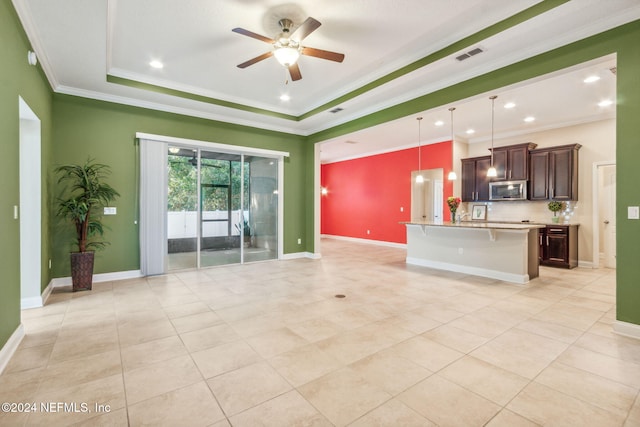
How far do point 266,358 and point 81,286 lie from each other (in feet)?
12.0

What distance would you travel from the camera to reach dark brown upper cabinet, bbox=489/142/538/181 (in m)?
6.85

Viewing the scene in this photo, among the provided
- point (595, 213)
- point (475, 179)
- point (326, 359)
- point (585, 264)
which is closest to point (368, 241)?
point (475, 179)

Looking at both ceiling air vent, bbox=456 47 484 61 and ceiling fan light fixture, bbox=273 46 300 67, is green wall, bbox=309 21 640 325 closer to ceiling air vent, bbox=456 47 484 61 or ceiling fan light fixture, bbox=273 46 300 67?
ceiling air vent, bbox=456 47 484 61

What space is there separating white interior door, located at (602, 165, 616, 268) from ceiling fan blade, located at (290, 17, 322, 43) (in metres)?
7.03

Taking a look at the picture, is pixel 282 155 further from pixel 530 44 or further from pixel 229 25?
pixel 530 44

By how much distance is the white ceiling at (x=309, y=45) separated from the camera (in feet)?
9.81

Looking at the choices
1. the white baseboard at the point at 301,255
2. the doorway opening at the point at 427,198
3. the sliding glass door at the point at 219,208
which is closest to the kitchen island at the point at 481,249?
the white baseboard at the point at 301,255

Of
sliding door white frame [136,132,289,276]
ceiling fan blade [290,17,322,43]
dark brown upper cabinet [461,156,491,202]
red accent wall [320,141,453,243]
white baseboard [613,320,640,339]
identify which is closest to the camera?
ceiling fan blade [290,17,322,43]

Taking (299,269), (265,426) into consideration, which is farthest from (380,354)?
(299,269)

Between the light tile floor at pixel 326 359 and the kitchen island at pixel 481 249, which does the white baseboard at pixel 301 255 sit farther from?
the light tile floor at pixel 326 359

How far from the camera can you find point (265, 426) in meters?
1.69

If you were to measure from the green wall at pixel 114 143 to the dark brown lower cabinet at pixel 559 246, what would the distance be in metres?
7.22

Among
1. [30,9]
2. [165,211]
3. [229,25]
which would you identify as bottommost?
[165,211]

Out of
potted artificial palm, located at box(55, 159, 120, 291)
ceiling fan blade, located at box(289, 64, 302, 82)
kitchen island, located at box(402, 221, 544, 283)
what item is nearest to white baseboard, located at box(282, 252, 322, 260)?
kitchen island, located at box(402, 221, 544, 283)
